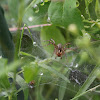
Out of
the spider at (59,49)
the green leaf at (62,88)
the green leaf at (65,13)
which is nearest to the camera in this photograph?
the green leaf at (65,13)

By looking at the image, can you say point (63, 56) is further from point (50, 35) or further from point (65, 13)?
point (65, 13)

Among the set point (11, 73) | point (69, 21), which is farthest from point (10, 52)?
point (69, 21)

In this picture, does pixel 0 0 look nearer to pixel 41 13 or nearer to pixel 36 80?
pixel 41 13

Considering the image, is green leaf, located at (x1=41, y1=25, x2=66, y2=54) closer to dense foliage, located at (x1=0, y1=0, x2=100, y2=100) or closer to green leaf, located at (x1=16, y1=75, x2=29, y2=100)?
dense foliage, located at (x1=0, y1=0, x2=100, y2=100)

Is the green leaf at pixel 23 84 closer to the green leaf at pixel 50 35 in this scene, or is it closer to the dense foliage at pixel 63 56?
the dense foliage at pixel 63 56

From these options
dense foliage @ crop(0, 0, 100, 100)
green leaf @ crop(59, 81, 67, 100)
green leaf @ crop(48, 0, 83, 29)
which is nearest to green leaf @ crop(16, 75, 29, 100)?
dense foliage @ crop(0, 0, 100, 100)

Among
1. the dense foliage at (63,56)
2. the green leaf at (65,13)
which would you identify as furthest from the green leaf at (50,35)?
the green leaf at (65,13)

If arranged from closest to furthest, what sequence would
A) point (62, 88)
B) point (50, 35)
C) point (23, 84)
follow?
point (23, 84), point (62, 88), point (50, 35)

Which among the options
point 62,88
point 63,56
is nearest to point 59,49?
point 63,56
